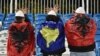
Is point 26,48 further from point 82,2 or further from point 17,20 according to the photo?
point 82,2

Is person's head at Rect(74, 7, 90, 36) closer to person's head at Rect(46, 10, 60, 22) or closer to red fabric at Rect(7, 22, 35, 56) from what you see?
person's head at Rect(46, 10, 60, 22)

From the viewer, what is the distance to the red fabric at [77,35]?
11.1 meters

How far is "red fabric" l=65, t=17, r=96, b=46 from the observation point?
11062 mm

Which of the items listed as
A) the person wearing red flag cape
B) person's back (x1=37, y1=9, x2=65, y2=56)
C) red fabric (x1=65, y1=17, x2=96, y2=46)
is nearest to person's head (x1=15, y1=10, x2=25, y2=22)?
the person wearing red flag cape

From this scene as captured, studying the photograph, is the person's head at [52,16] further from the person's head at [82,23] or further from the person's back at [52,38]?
the person's head at [82,23]

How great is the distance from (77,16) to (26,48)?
1533 millimetres

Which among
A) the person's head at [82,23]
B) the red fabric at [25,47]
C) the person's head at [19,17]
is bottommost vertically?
the red fabric at [25,47]

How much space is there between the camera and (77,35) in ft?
36.4

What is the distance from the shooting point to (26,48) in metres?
11.4

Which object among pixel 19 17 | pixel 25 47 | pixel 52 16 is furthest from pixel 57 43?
pixel 19 17

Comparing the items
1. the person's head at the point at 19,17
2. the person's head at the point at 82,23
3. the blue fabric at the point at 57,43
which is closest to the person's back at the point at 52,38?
the blue fabric at the point at 57,43

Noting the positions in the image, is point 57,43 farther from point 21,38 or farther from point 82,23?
point 21,38

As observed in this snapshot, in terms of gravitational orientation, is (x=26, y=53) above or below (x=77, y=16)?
below

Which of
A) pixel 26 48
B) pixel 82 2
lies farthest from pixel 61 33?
pixel 82 2
